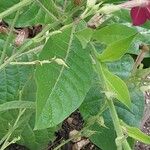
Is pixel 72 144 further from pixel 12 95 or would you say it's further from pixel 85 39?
pixel 85 39

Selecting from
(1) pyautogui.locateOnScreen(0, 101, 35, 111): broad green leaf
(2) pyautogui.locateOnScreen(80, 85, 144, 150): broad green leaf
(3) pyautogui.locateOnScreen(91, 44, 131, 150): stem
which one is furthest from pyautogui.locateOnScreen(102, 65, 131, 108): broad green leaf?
(2) pyautogui.locateOnScreen(80, 85, 144, 150): broad green leaf

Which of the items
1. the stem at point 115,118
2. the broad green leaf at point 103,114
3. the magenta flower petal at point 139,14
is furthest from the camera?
the broad green leaf at point 103,114

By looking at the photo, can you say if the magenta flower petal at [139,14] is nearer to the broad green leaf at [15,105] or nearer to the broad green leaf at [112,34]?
the broad green leaf at [112,34]

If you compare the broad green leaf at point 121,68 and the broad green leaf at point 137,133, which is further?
the broad green leaf at point 121,68

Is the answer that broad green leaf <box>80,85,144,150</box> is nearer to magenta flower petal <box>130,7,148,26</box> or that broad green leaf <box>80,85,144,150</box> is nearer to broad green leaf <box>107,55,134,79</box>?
broad green leaf <box>107,55,134,79</box>

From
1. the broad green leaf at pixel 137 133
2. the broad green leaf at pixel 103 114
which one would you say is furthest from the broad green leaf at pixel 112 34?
the broad green leaf at pixel 103 114

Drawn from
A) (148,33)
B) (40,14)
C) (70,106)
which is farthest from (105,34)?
(148,33)
